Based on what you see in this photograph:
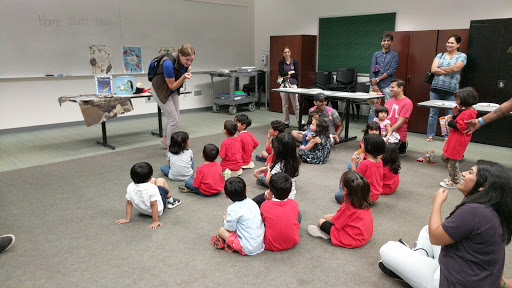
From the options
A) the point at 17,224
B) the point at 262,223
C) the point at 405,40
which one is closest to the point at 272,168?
the point at 262,223

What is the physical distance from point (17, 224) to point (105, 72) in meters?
4.70

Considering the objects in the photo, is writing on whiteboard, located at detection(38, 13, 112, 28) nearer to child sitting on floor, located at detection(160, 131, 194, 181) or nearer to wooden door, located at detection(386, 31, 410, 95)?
child sitting on floor, located at detection(160, 131, 194, 181)

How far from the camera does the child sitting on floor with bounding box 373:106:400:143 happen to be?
453 centimetres

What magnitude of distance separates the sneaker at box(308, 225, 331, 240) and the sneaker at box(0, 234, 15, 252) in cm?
218

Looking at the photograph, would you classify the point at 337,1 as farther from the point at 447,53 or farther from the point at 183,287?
the point at 183,287

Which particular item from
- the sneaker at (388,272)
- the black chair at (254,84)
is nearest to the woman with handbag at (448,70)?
the sneaker at (388,272)

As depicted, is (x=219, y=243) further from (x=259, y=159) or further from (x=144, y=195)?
(x=259, y=159)

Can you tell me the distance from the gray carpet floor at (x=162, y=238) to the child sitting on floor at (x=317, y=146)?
343mm

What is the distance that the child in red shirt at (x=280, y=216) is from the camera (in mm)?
→ 2413

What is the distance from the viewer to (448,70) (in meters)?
5.45

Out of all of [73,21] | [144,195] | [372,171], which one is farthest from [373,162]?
[73,21]

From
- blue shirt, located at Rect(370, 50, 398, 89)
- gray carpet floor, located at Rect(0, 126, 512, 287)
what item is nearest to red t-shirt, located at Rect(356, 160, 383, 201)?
gray carpet floor, located at Rect(0, 126, 512, 287)

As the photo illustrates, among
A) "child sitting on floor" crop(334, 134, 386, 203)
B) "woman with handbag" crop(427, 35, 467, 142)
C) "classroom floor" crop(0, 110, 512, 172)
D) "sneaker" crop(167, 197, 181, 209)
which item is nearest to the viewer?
"child sitting on floor" crop(334, 134, 386, 203)

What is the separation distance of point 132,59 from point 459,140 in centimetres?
614
